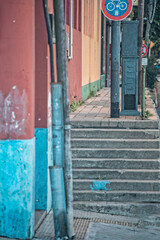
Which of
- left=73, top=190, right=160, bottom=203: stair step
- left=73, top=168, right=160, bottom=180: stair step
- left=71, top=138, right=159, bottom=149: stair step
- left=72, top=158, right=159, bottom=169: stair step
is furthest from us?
left=71, top=138, right=159, bottom=149: stair step

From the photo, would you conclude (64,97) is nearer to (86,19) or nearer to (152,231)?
(152,231)

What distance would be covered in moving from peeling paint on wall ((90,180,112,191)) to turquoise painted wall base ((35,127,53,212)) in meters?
1.10

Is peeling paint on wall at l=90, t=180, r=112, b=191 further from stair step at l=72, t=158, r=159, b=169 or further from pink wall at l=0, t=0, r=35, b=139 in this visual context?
pink wall at l=0, t=0, r=35, b=139

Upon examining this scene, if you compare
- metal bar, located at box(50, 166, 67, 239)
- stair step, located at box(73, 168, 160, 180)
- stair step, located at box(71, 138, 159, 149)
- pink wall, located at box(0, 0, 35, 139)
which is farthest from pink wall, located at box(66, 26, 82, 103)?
metal bar, located at box(50, 166, 67, 239)

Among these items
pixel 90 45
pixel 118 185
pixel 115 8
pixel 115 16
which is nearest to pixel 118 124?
pixel 118 185

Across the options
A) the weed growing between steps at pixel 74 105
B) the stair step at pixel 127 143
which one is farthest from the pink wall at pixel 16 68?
the weed growing between steps at pixel 74 105

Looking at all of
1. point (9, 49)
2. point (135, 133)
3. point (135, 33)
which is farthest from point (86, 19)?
point (9, 49)

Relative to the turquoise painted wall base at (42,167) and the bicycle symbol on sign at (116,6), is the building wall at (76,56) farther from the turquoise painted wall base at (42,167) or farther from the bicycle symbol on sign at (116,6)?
the turquoise painted wall base at (42,167)

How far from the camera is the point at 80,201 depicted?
9016 millimetres

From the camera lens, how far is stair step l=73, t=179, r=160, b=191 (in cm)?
910

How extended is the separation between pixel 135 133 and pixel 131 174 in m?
0.94

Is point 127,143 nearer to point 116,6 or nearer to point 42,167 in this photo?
point 42,167

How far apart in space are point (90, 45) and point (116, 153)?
28.8 ft

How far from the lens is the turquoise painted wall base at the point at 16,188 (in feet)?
23.7
